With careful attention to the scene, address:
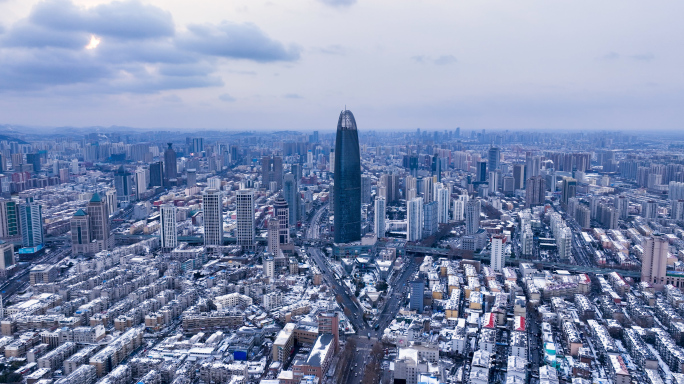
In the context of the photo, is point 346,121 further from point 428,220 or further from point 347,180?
point 428,220

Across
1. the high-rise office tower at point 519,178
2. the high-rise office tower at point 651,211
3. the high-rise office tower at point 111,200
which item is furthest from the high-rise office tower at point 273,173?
the high-rise office tower at point 651,211

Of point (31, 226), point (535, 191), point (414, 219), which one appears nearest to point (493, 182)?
point (535, 191)

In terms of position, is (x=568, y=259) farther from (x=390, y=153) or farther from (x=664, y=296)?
(x=390, y=153)

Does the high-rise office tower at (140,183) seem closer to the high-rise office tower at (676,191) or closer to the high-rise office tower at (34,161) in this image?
the high-rise office tower at (34,161)

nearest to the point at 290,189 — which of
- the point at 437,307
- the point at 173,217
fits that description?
the point at 173,217

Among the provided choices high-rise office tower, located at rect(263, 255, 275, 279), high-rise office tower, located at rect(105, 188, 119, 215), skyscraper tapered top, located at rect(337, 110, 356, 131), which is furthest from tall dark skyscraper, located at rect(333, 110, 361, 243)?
high-rise office tower, located at rect(105, 188, 119, 215)

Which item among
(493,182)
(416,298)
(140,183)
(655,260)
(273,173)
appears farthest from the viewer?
(273,173)
